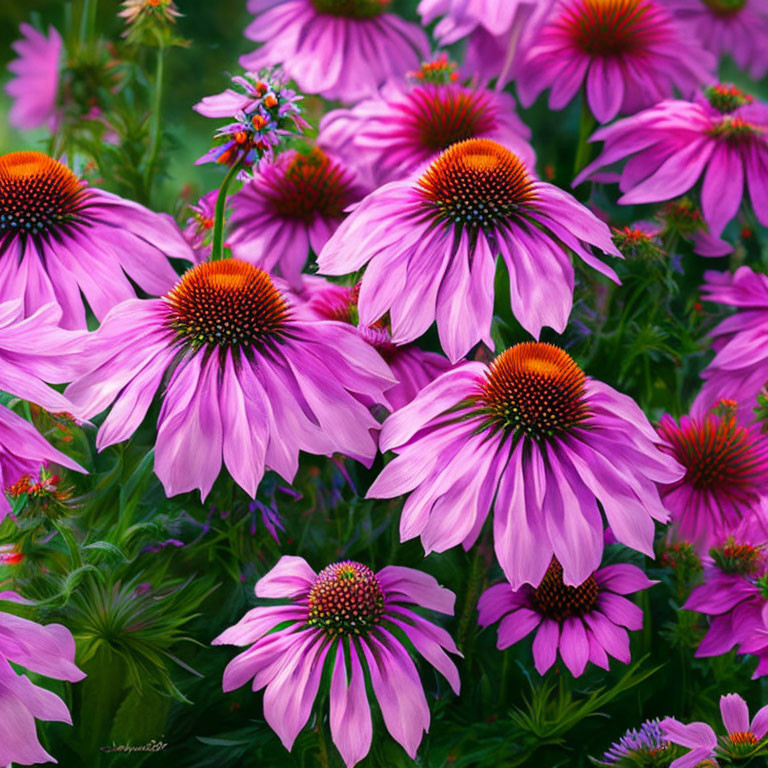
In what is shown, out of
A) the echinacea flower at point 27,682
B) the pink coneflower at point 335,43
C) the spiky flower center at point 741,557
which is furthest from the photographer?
the pink coneflower at point 335,43

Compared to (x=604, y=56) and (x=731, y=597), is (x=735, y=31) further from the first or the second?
(x=731, y=597)

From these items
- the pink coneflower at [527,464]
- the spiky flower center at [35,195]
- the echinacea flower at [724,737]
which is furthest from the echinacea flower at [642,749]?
the spiky flower center at [35,195]

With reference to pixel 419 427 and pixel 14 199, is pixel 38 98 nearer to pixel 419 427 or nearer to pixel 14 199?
pixel 14 199

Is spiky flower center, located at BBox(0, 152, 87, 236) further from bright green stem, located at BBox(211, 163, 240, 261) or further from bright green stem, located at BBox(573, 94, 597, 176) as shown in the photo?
bright green stem, located at BBox(573, 94, 597, 176)

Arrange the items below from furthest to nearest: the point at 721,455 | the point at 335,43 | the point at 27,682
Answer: the point at 335,43 < the point at 721,455 < the point at 27,682

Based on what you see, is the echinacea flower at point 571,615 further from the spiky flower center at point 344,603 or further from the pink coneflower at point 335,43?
the pink coneflower at point 335,43

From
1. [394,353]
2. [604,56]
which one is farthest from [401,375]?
[604,56]
